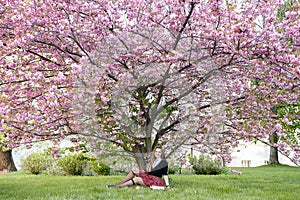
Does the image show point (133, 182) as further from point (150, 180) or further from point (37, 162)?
point (37, 162)

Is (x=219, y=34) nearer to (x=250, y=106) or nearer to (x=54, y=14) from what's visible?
(x=250, y=106)

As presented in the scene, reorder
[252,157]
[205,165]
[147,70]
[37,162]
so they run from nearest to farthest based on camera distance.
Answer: [147,70]
[205,165]
[37,162]
[252,157]

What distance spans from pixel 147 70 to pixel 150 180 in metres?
2.55

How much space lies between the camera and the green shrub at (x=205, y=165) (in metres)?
14.8

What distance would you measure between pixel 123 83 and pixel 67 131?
1.98 m

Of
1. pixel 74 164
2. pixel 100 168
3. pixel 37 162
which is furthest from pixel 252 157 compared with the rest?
pixel 37 162

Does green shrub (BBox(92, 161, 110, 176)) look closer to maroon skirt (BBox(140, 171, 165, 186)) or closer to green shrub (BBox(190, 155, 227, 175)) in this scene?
green shrub (BBox(190, 155, 227, 175))

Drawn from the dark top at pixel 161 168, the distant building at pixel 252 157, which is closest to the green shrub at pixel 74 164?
the dark top at pixel 161 168

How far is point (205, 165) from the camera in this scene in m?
14.8

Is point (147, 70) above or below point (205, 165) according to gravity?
above

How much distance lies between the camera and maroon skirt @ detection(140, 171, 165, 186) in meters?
8.12

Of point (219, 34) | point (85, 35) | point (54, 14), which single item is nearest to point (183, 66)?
point (219, 34)

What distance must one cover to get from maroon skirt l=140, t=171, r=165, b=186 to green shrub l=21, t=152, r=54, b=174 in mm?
8575

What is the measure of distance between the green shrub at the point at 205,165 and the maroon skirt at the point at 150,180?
6.82m
